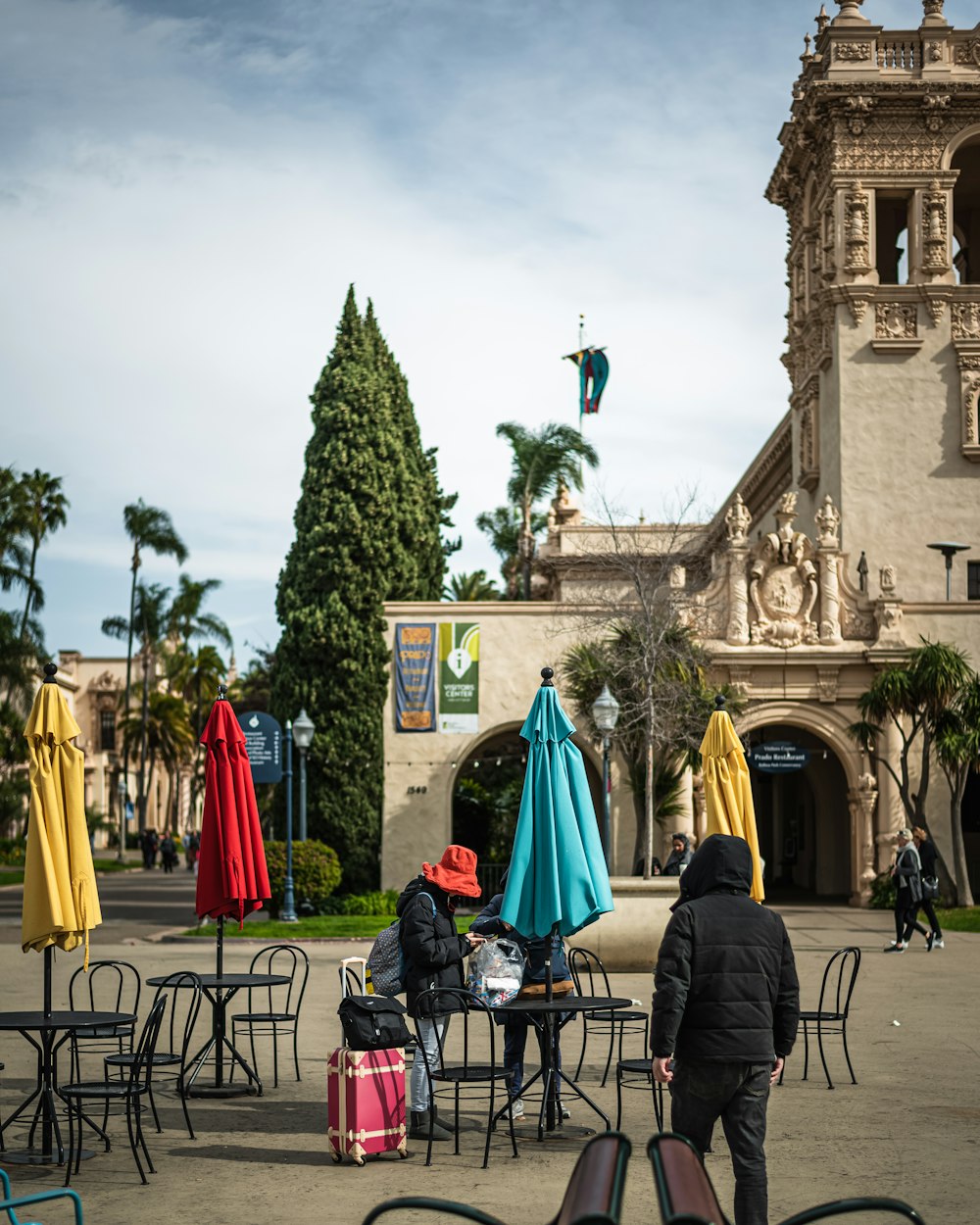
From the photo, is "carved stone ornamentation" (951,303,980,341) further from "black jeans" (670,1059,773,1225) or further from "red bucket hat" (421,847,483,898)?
"black jeans" (670,1059,773,1225)

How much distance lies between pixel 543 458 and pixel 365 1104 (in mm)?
46490

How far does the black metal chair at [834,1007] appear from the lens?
11.3 m

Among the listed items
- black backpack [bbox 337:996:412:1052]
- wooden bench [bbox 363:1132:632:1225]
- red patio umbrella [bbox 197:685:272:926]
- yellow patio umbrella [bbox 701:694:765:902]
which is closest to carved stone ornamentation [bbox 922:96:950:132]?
yellow patio umbrella [bbox 701:694:765:902]

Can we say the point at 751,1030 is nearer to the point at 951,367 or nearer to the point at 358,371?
the point at 358,371

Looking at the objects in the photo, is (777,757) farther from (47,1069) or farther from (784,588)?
(47,1069)

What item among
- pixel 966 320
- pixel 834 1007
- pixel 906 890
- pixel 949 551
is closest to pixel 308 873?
pixel 906 890

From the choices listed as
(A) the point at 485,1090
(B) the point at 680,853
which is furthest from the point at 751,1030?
(B) the point at 680,853

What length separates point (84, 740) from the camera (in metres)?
96.9

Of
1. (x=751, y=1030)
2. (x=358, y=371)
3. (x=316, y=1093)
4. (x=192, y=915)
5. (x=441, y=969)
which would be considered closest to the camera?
(x=751, y=1030)

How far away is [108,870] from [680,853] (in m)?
40.2

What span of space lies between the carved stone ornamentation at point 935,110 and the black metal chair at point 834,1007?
86.0 ft

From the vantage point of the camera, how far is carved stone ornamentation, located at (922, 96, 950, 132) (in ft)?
130

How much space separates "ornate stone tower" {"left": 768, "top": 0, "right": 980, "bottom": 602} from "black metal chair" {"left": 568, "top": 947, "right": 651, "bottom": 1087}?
80.4ft

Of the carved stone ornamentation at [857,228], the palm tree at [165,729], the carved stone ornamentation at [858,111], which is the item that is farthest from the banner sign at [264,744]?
the palm tree at [165,729]
